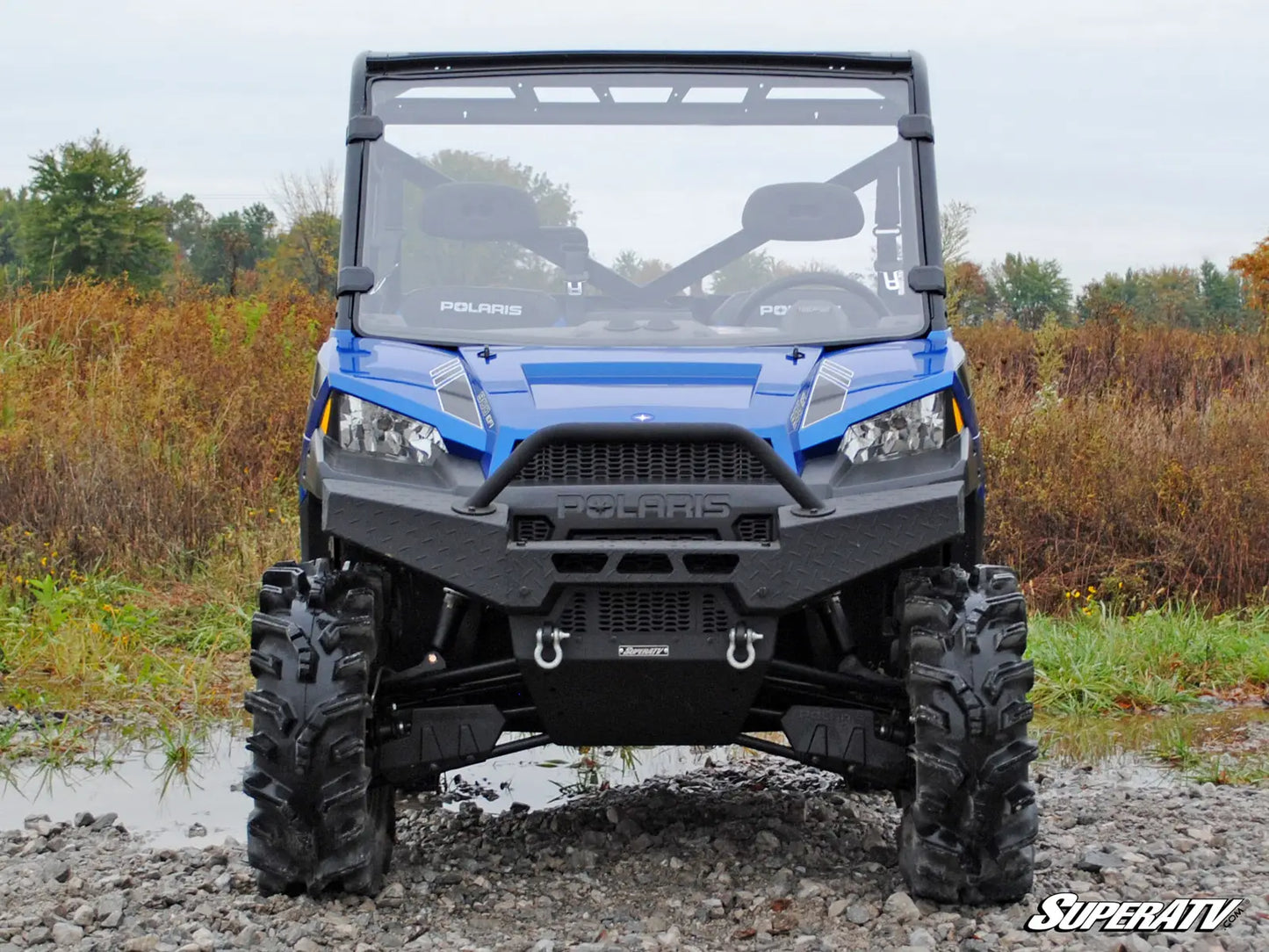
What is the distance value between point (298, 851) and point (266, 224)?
65108mm

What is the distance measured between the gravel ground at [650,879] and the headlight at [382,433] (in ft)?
3.74

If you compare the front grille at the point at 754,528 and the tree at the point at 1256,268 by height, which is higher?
the tree at the point at 1256,268

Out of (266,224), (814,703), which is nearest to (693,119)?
(814,703)

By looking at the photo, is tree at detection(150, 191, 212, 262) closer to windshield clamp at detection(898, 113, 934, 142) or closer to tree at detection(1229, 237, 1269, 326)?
tree at detection(1229, 237, 1269, 326)

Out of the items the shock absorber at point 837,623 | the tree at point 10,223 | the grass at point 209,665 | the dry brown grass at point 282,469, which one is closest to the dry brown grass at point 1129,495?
the dry brown grass at point 282,469

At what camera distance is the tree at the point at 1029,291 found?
17797 millimetres

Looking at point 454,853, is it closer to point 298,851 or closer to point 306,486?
point 298,851

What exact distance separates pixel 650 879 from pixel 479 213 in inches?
79.0

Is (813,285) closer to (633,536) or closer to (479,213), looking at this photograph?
(479,213)

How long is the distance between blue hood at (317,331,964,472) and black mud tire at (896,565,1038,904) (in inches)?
19.0

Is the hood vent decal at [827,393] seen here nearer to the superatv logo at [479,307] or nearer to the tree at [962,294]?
the superatv logo at [479,307]

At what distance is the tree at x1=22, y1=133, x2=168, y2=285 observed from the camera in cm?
3534

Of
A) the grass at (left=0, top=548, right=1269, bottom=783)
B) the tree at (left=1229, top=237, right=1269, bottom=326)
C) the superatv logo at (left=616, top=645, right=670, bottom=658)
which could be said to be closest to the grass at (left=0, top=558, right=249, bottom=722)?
the grass at (left=0, top=548, right=1269, bottom=783)

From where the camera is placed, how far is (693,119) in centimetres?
486
